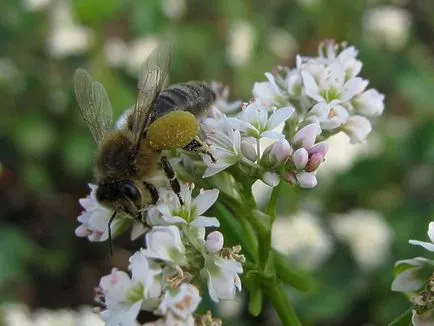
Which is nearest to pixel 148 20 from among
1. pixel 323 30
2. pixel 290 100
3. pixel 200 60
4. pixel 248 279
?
pixel 200 60

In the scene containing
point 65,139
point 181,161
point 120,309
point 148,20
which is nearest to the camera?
point 120,309

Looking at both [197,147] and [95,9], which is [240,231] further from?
[95,9]

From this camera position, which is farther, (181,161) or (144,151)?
(181,161)

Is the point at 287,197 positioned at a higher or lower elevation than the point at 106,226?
lower

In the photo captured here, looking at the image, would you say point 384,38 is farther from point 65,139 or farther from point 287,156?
point 287,156

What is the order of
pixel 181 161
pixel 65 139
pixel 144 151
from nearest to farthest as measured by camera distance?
pixel 144 151, pixel 181 161, pixel 65 139

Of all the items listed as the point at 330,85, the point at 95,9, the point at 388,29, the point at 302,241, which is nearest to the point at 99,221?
the point at 330,85

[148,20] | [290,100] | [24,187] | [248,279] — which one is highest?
[290,100]
